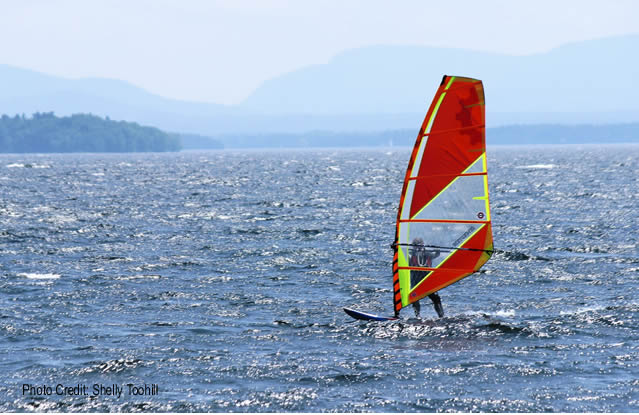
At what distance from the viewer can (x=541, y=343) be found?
24281mm

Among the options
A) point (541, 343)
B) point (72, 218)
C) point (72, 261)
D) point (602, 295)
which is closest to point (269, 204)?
point (72, 218)

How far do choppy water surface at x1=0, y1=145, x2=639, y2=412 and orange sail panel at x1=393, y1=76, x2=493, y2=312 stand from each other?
67.4 inches

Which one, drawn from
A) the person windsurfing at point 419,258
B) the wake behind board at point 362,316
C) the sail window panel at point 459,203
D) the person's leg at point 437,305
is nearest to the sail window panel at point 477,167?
the sail window panel at point 459,203

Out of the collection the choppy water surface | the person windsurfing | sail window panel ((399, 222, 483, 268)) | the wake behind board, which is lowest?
the choppy water surface

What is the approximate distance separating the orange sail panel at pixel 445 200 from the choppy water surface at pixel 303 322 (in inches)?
67.4

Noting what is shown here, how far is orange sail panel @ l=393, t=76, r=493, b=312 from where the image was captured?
80.0 ft

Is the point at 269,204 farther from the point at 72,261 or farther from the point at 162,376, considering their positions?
the point at 162,376

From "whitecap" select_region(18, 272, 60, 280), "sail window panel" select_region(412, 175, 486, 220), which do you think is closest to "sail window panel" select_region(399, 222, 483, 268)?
"sail window panel" select_region(412, 175, 486, 220)

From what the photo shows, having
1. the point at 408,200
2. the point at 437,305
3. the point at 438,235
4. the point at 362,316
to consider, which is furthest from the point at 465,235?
the point at 362,316

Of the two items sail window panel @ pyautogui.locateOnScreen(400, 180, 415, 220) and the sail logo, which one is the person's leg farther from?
sail window panel @ pyautogui.locateOnScreen(400, 180, 415, 220)

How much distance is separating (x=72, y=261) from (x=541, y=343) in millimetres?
24158

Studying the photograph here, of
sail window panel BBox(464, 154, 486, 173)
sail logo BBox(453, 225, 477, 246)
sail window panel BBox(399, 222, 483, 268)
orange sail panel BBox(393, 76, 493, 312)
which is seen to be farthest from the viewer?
sail window panel BBox(399, 222, 483, 268)

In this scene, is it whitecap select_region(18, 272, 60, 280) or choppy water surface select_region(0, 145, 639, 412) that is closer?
choppy water surface select_region(0, 145, 639, 412)

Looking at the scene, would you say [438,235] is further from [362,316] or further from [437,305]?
[362,316]
